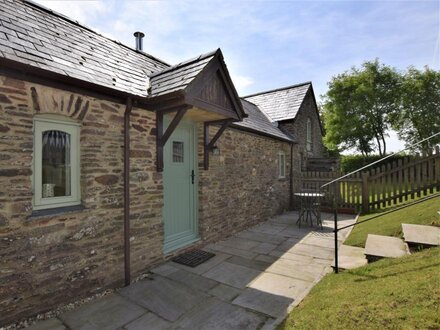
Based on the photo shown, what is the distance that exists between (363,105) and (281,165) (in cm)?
2131

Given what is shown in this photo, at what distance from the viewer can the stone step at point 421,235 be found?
14.6 ft

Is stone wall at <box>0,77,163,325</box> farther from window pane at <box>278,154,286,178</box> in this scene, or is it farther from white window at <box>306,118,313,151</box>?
white window at <box>306,118,313,151</box>

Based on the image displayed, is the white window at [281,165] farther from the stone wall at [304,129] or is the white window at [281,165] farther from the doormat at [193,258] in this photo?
the doormat at [193,258]

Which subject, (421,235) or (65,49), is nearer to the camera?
(65,49)

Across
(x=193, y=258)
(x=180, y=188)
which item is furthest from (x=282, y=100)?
(x=193, y=258)

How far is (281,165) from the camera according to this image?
11.9m

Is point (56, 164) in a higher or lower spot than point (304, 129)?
lower

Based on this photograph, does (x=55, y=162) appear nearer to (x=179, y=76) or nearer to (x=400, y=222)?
(x=179, y=76)

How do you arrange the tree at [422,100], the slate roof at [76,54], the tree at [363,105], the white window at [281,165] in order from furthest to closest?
the tree at [363,105] < the tree at [422,100] < the white window at [281,165] < the slate roof at [76,54]

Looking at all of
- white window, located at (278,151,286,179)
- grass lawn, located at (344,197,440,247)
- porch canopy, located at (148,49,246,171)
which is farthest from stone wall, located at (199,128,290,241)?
grass lawn, located at (344,197,440,247)

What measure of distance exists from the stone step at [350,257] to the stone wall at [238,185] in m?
3.03

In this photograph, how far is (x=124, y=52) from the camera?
5770 millimetres

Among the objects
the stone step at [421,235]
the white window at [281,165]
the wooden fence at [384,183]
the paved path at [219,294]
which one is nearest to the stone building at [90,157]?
the paved path at [219,294]

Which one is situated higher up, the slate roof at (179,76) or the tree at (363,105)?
the tree at (363,105)
